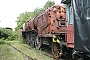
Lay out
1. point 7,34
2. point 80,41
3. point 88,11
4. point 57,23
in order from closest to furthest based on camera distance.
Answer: point 88,11 → point 80,41 → point 57,23 → point 7,34

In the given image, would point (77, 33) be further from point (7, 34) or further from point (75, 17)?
point (7, 34)

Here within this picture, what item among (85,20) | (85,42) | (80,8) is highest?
(80,8)

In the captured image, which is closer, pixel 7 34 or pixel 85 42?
pixel 85 42

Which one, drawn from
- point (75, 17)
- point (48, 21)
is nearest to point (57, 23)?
point (48, 21)

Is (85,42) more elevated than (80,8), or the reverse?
(80,8)

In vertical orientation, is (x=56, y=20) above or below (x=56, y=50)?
above

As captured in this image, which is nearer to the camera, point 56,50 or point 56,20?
point 56,50

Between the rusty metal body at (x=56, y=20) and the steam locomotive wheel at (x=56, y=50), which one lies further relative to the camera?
the rusty metal body at (x=56, y=20)

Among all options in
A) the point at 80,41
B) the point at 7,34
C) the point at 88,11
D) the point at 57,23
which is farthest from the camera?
the point at 7,34

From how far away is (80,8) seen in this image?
578cm

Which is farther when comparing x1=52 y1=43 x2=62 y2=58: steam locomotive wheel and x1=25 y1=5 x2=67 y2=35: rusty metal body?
x1=25 y1=5 x2=67 y2=35: rusty metal body

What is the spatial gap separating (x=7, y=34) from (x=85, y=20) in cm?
2317

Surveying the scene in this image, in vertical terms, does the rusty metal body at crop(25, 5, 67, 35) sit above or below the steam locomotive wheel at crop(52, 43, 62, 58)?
above

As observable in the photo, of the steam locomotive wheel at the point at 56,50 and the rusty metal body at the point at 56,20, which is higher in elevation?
the rusty metal body at the point at 56,20
